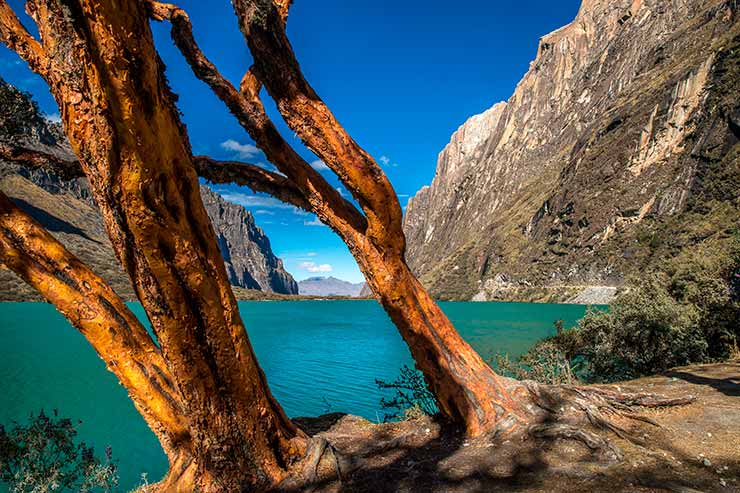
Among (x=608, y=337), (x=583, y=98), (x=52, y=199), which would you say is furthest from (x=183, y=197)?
(x=583, y=98)

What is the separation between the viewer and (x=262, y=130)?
5387 mm

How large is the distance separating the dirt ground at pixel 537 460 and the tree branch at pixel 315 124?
2925 millimetres

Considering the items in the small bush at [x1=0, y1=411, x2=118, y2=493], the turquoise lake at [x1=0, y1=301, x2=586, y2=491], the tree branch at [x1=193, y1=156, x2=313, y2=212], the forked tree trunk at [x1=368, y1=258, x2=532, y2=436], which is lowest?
the turquoise lake at [x1=0, y1=301, x2=586, y2=491]

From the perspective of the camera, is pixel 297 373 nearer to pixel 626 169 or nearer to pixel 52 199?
pixel 626 169

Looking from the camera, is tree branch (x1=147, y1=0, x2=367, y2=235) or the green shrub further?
the green shrub

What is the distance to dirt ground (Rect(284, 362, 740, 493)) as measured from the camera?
4.02 m

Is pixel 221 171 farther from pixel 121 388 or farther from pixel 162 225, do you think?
pixel 121 388

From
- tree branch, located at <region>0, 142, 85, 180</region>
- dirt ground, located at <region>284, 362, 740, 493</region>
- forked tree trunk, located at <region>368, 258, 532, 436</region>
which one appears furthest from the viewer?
forked tree trunk, located at <region>368, 258, 532, 436</region>

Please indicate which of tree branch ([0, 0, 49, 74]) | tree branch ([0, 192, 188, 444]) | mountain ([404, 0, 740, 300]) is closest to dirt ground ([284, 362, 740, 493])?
tree branch ([0, 192, 188, 444])

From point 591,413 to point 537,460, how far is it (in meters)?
1.37

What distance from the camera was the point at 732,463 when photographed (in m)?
4.44

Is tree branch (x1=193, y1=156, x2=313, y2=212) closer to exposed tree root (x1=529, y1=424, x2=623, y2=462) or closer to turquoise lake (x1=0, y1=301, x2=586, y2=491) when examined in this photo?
exposed tree root (x1=529, y1=424, x2=623, y2=462)

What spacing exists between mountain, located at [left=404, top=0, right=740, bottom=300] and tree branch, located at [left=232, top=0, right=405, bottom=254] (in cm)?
6270

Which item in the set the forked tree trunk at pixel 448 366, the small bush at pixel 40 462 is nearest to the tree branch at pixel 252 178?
the forked tree trunk at pixel 448 366
